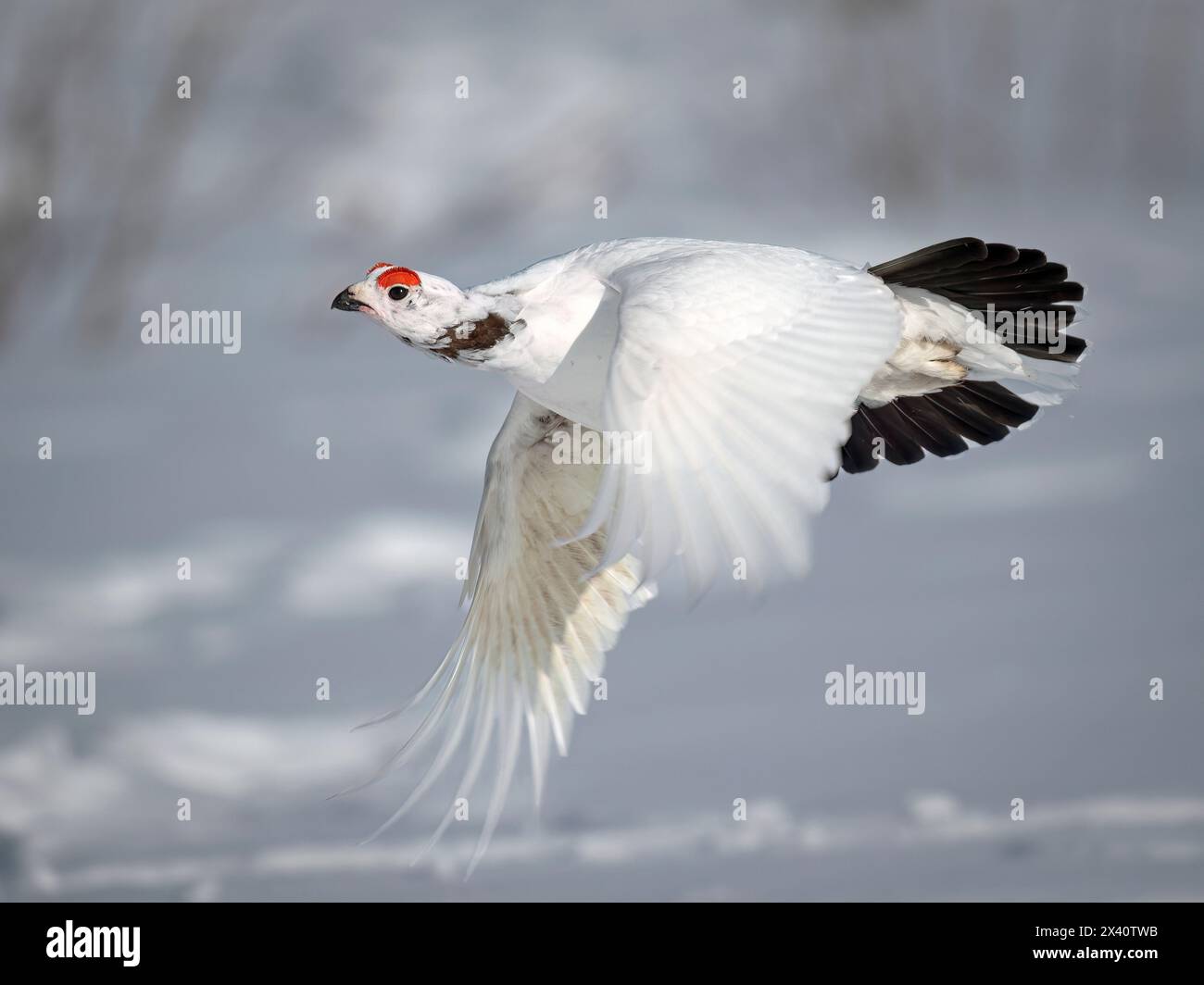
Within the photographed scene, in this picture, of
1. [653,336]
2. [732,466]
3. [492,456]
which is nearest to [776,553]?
[732,466]

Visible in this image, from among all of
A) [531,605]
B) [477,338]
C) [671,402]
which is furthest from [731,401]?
[531,605]

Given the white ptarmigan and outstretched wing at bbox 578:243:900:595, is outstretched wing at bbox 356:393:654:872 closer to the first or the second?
the white ptarmigan

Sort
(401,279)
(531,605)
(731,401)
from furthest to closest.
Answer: (531,605) < (401,279) < (731,401)

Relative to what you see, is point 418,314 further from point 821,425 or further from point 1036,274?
point 1036,274

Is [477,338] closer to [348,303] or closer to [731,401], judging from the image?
[348,303]

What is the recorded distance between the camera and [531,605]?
19.7 feet

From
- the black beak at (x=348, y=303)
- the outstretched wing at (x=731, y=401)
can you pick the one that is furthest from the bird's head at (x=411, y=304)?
the outstretched wing at (x=731, y=401)

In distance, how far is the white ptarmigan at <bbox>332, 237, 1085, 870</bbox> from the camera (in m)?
3.72

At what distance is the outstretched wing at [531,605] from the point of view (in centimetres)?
575

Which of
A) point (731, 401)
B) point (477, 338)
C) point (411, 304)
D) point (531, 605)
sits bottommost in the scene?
point (531, 605)

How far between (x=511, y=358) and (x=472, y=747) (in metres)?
1.79

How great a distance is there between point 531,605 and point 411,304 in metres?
1.74

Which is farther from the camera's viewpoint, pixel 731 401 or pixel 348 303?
pixel 348 303

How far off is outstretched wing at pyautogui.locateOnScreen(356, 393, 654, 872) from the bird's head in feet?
3.54
